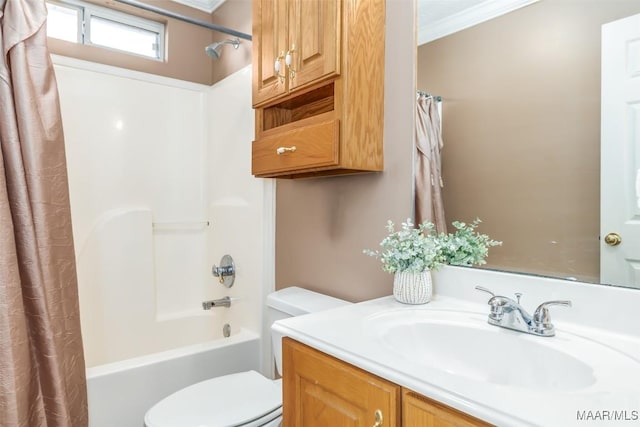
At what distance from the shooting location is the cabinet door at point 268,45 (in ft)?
4.68

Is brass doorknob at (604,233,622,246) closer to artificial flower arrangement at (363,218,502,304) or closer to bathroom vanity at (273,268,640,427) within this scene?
bathroom vanity at (273,268,640,427)

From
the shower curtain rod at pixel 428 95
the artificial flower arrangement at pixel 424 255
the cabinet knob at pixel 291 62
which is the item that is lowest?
the artificial flower arrangement at pixel 424 255

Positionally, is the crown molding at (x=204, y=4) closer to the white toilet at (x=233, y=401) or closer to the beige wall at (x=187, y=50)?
the beige wall at (x=187, y=50)

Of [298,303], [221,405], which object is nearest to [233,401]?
[221,405]

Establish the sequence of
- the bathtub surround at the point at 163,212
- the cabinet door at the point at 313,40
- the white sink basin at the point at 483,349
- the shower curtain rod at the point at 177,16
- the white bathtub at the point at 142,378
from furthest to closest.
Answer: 1. the bathtub surround at the point at 163,212
2. the shower curtain rod at the point at 177,16
3. the white bathtub at the point at 142,378
4. the cabinet door at the point at 313,40
5. the white sink basin at the point at 483,349

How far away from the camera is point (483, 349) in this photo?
3.04 feet

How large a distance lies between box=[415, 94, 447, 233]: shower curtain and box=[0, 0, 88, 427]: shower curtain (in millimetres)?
1324

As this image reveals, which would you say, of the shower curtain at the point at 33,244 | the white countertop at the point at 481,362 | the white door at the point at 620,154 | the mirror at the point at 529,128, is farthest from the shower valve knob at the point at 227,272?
the white door at the point at 620,154

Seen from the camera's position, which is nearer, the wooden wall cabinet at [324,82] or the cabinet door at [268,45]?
the wooden wall cabinet at [324,82]

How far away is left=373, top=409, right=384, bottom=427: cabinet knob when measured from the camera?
71 centimetres

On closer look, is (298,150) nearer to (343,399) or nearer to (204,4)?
(343,399)

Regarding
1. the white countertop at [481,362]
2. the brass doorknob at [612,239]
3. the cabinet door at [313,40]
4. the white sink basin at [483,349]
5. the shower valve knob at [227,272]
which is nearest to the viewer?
the white countertop at [481,362]

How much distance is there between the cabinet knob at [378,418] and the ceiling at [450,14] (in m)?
1.09

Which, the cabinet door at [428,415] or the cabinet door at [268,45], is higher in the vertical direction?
the cabinet door at [268,45]
